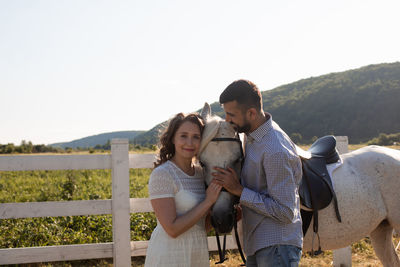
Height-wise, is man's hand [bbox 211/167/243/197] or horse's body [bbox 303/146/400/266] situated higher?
man's hand [bbox 211/167/243/197]

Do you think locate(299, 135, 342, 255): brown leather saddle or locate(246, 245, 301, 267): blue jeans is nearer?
locate(246, 245, 301, 267): blue jeans

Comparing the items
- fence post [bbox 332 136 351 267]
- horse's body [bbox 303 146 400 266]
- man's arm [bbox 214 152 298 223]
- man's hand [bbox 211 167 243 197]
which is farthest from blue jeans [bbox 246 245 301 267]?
fence post [bbox 332 136 351 267]

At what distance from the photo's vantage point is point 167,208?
6.81 ft

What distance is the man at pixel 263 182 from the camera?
1.88m

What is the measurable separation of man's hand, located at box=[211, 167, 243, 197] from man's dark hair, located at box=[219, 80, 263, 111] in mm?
385

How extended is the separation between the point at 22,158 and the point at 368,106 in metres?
78.1

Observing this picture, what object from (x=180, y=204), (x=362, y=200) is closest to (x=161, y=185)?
(x=180, y=204)

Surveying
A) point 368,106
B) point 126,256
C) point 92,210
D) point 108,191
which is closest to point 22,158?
point 92,210

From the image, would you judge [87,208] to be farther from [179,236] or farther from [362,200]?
[362,200]

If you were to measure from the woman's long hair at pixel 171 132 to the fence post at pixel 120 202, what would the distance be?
1.83m

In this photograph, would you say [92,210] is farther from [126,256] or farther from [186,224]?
[186,224]

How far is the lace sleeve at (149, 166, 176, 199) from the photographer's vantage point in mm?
2109

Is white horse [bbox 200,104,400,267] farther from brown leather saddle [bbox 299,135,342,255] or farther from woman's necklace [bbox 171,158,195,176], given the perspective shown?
woman's necklace [bbox 171,158,195,176]

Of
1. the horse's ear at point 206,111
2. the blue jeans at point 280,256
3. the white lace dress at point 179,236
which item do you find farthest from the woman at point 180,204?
the blue jeans at point 280,256
